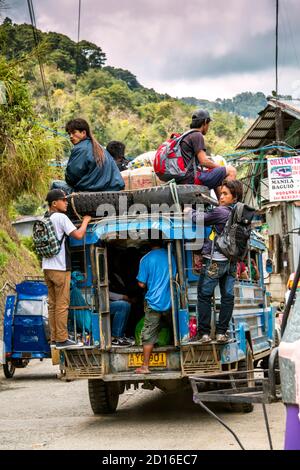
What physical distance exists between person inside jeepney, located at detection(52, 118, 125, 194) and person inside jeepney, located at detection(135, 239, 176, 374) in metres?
1.18

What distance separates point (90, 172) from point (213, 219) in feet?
5.98

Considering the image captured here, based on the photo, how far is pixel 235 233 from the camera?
31.1 ft

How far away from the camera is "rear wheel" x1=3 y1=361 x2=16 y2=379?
16203mm

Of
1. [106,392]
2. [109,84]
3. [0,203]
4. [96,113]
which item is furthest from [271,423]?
[109,84]

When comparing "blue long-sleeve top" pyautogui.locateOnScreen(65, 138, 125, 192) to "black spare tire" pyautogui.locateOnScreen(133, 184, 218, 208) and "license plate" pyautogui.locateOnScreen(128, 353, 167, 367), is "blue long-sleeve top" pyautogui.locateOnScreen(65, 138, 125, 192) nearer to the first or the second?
"black spare tire" pyautogui.locateOnScreen(133, 184, 218, 208)

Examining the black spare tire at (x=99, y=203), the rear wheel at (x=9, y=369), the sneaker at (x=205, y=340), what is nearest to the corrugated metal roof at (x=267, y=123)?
the rear wheel at (x=9, y=369)

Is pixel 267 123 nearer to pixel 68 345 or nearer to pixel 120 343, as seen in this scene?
pixel 120 343

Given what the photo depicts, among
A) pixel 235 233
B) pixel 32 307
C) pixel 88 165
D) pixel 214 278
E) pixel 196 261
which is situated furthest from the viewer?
pixel 32 307

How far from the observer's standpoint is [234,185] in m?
9.77

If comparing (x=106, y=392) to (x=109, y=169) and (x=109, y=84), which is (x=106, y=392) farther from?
(x=109, y=84)

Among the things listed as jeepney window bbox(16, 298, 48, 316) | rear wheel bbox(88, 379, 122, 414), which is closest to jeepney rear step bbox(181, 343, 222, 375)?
rear wheel bbox(88, 379, 122, 414)

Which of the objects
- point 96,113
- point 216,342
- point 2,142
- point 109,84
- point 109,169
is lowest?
point 216,342

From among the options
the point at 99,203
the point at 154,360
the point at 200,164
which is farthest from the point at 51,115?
the point at 154,360
